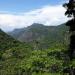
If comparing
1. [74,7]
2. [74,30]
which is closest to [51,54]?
[74,30]

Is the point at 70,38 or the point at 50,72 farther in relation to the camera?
the point at 50,72

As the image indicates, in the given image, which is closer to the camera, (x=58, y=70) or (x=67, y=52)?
(x=67, y=52)

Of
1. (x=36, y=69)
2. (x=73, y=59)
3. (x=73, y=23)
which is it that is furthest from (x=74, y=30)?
(x=36, y=69)

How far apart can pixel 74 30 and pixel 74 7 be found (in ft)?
5.43

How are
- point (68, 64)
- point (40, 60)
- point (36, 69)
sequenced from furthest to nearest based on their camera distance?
1. point (36, 69)
2. point (40, 60)
3. point (68, 64)

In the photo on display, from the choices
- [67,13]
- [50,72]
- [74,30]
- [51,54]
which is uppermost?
[67,13]

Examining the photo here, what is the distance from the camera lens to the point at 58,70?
23.8 metres

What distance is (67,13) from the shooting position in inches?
814

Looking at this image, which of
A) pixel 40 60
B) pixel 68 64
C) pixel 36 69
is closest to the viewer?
pixel 68 64

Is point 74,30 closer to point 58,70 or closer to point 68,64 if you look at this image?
point 68,64

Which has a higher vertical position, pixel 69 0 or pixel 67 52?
pixel 69 0

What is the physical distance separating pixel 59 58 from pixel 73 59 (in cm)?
138

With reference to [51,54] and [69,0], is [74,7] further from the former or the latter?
[51,54]

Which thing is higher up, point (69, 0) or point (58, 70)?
point (69, 0)
